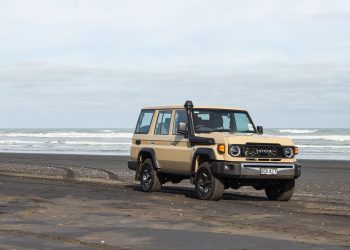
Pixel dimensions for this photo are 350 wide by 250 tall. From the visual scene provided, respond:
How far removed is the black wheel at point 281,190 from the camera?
14.4m

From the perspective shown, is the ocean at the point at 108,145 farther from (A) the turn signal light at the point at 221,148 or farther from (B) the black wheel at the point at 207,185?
(A) the turn signal light at the point at 221,148

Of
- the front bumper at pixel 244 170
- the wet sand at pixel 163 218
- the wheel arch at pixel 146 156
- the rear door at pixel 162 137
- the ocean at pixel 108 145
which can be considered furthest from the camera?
the ocean at pixel 108 145

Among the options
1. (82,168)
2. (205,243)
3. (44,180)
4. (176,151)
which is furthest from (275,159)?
(82,168)

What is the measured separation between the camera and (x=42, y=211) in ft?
37.9

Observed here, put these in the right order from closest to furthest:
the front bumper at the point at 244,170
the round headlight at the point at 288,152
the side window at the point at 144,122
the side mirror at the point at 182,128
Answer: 1. the front bumper at the point at 244,170
2. the round headlight at the point at 288,152
3. the side mirror at the point at 182,128
4. the side window at the point at 144,122

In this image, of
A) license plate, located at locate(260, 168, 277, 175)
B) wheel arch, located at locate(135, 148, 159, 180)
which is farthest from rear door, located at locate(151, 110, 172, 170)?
license plate, located at locate(260, 168, 277, 175)

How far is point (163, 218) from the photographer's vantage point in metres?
10.8

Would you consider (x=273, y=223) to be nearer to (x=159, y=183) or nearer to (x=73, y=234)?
(x=73, y=234)

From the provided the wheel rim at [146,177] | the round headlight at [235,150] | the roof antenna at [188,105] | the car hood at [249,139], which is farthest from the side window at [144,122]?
the round headlight at [235,150]

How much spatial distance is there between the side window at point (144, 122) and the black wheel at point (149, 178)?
30.5 inches

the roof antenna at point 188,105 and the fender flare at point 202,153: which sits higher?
the roof antenna at point 188,105

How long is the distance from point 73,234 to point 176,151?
20.5 ft

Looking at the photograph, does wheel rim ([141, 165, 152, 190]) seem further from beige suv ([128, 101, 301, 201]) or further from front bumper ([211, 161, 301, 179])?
front bumper ([211, 161, 301, 179])

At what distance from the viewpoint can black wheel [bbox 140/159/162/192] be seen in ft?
51.9
